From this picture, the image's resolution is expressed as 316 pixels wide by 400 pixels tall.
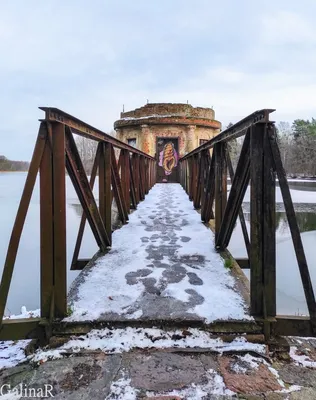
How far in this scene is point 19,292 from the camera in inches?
202

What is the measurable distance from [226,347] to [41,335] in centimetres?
106

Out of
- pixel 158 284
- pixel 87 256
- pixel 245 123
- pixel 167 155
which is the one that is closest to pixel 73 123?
pixel 245 123

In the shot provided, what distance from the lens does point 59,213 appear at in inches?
79.3

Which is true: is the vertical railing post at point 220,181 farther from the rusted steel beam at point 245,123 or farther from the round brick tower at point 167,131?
the round brick tower at point 167,131

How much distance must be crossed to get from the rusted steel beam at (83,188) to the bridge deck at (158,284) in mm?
226

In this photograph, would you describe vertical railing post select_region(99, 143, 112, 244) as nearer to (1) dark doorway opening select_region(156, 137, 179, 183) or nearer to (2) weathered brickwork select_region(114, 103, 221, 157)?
(2) weathered brickwork select_region(114, 103, 221, 157)

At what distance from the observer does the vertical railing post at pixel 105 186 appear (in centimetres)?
361

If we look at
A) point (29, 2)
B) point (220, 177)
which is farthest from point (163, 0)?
point (220, 177)

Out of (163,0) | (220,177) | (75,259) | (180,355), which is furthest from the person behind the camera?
(163,0)

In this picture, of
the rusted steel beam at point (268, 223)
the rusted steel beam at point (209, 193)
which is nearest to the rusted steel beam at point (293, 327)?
the rusted steel beam at point (268, 223)

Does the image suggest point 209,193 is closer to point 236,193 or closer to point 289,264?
point 236,193

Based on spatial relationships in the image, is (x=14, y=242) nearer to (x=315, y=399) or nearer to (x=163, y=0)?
(x=315, y=399)

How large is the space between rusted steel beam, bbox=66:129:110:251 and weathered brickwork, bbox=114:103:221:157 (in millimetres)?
14636

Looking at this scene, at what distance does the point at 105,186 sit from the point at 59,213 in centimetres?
170
